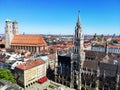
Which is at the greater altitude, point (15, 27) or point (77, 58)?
point (15, 27)

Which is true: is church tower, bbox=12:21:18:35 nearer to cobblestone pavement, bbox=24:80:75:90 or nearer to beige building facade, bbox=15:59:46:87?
beige building facade, bbox=15:59:46:87

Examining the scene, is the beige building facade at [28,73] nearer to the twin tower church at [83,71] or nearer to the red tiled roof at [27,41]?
the twin tower church at [83,71]

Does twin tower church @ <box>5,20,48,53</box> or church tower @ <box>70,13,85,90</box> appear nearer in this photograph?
church tower @ <box>70,13,85,90</box>

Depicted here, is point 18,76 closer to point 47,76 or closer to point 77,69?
point 47,76

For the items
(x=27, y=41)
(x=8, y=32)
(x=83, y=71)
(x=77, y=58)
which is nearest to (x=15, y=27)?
(x=8, y=32)

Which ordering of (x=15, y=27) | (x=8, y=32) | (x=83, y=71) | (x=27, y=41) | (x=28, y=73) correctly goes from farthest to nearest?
(x=15, y=27)
(x=27, y=41)
(x=8, y=32)
(x=28, y=73)
(x=83, y=71)

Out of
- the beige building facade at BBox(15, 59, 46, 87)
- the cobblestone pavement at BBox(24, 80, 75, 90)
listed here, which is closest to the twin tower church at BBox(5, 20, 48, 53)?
the beige building facade at BBox(15, 59, 46, 87)

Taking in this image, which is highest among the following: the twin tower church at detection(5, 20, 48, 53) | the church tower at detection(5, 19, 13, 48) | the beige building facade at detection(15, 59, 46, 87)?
the church tower at detection(5, 19, 13, 48)

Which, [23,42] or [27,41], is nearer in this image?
[23,42]

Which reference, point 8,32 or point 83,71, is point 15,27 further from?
point 83,71

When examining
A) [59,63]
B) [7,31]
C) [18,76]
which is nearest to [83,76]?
[59,63]
